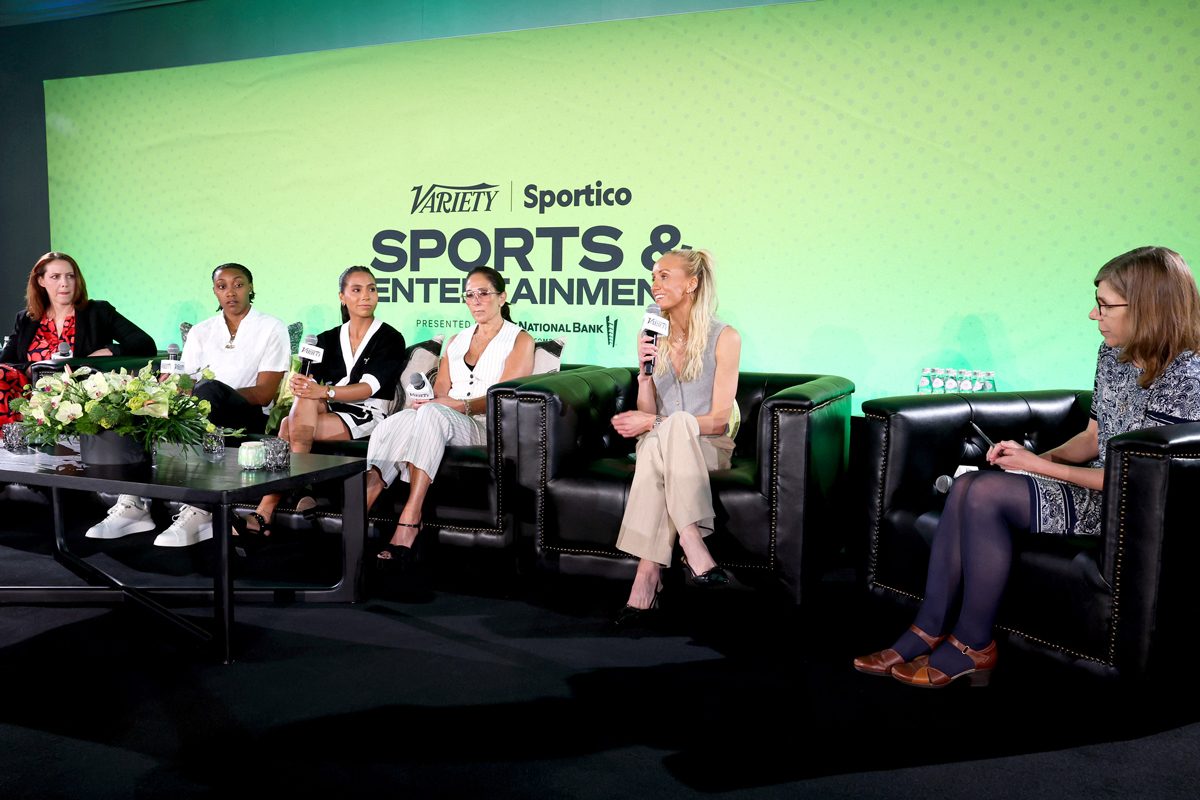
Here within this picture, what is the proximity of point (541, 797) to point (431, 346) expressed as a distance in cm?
280

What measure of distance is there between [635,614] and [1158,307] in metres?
1.77

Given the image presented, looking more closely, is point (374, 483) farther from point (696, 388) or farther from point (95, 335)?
point (95, 335)

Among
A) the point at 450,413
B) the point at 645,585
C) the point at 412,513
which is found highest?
the point at 450,413

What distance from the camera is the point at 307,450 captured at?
4.09 metres

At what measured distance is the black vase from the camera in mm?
3029

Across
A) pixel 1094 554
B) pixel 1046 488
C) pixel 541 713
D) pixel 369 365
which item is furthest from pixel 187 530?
pixel 1094 554

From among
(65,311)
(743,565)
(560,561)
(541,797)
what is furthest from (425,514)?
(65,311)

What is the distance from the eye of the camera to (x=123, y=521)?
4.26 m

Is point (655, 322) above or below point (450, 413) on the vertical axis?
above

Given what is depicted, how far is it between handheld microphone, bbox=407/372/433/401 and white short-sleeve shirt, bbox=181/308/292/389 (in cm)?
87

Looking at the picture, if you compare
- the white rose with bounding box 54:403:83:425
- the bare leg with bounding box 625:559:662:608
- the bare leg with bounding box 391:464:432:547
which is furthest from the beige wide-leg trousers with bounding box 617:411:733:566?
the white rose with bounding box 54:403:83:425

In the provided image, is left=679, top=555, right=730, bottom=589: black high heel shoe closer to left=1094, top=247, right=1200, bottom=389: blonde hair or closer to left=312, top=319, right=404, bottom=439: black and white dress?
left=1094, top=247, right=1200, bottom=389: blonde hair

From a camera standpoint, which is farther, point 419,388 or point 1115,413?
point 419,388

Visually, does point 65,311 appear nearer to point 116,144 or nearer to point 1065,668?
point 116,144
